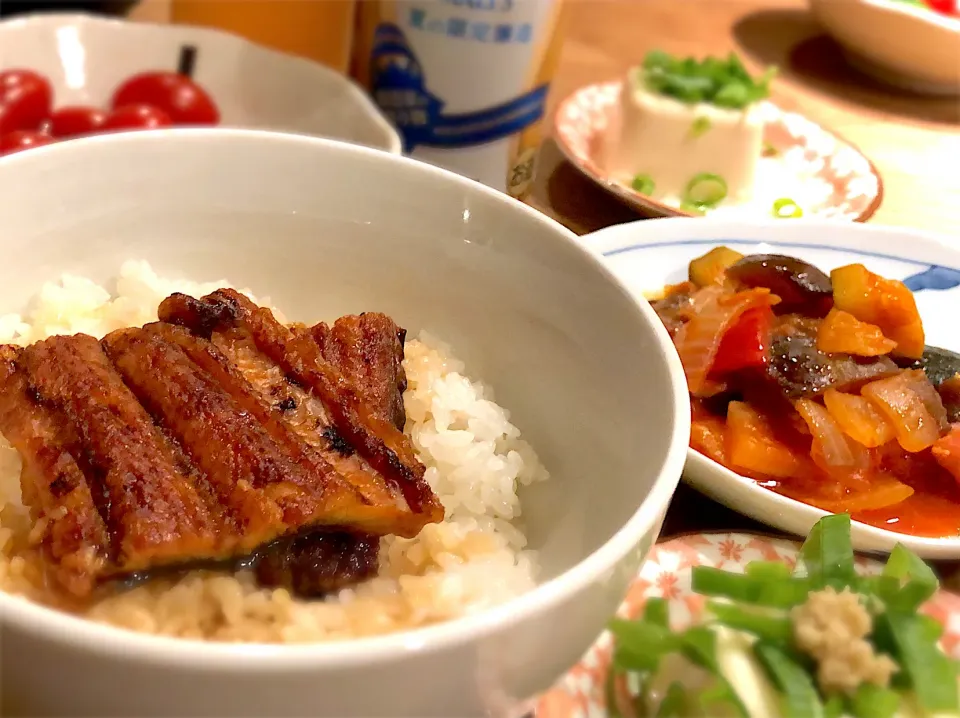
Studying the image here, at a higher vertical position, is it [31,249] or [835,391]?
[31,249]

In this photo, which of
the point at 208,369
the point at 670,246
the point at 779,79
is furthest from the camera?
the point at 779,79

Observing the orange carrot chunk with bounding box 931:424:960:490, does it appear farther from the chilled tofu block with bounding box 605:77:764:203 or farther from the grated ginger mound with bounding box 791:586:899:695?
the chilled tofu block with bounding box 605:77:764:203

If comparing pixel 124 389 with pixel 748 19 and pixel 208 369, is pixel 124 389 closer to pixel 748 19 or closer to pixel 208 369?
pixel 208 369

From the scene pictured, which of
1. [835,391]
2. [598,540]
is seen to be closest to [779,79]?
[835,391]

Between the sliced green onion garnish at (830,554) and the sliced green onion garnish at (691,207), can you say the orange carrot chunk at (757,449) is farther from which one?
the sliced green onion garnish at (691,207)

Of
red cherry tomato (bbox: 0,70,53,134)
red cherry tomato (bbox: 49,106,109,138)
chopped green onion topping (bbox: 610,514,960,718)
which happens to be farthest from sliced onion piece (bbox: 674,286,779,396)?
red cherry tomato (bbox: 0,70,53,134)

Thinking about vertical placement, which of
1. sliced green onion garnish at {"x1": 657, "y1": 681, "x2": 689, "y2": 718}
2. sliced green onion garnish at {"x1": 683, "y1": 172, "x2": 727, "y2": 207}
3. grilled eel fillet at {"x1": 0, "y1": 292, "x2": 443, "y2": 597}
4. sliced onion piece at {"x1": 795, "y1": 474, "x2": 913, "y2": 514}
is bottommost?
sliced green onion garnish at {"x1": 683, "y1": 172, "x2": 727, "y2": 207}
